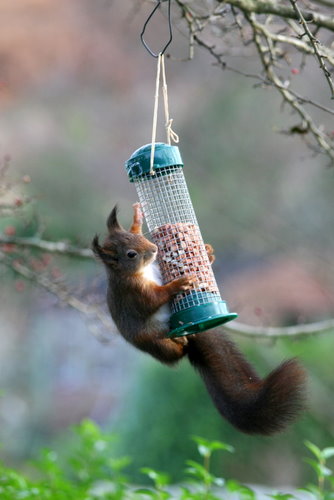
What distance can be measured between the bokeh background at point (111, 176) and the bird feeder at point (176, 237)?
4658 mm

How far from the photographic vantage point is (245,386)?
7.64 ft

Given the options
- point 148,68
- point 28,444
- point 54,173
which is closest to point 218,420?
point 28,444

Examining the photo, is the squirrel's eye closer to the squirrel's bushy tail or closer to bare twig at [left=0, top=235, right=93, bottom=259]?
the squirrel's bushy tail

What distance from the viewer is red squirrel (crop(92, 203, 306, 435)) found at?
216 cm

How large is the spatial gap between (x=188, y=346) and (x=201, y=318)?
13.3 inches

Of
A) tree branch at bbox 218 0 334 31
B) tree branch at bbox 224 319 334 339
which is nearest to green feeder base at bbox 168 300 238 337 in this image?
tree branch at bbox 218 0 334 31

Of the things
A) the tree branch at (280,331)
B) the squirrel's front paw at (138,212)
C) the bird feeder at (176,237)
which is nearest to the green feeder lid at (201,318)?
the bird feeder at (176,237)

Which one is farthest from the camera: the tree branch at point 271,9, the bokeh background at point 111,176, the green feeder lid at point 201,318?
the bokeh background at point 111,176

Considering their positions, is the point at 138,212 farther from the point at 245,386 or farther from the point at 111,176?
the point at 111,176

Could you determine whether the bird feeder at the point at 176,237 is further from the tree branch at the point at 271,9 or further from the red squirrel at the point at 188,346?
the tree branch at the point at 271,9

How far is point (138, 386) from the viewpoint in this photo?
21.6 ft

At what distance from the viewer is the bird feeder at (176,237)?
2.20m

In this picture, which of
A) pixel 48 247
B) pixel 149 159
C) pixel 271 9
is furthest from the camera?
pixel 48 247

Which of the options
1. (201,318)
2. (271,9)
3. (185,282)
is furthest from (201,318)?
(271,9)
